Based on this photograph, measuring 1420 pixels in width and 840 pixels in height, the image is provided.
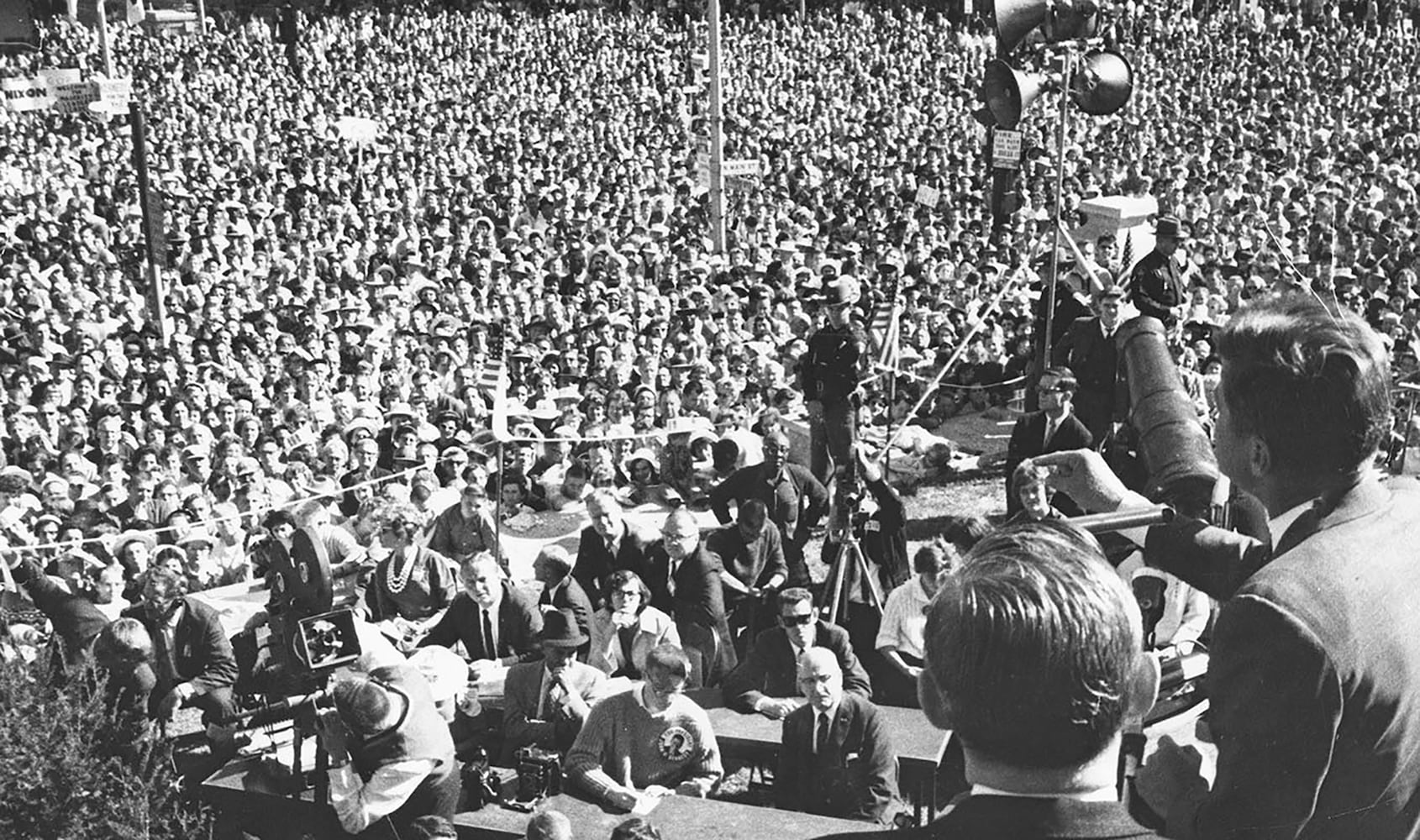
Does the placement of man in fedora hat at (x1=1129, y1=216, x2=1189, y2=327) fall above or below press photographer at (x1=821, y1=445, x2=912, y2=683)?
above

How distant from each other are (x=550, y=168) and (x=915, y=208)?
6170mm

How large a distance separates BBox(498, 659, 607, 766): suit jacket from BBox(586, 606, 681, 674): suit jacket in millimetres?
413

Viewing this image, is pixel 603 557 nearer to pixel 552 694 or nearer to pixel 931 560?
pixel 552 694

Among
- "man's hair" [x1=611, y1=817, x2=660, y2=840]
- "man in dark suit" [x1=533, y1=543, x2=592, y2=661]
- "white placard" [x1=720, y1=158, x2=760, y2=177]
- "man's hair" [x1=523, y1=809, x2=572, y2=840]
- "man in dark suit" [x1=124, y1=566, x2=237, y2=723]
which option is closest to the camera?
"man's hair" [x1=611, y1=817, x2=660, y2=840]

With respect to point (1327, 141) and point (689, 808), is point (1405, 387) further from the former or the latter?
point (1327, 141)

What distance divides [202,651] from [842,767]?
323 centimetres

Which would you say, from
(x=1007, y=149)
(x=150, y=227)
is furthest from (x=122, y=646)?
(x=150, y=227)

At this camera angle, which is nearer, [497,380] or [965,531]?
[965,531]

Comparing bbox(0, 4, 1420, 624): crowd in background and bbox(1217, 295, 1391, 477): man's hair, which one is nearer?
bbox(1217, 295, 1391, 477): man's hair

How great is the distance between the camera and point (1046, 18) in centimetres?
702

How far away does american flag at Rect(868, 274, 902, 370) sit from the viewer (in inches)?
449

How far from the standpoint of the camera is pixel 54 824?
4.84 m

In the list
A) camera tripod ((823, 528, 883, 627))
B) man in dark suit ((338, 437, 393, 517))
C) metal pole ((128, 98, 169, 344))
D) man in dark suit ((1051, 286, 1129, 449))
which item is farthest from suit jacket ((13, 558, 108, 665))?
metal pole ((128, 98, 169, 344))

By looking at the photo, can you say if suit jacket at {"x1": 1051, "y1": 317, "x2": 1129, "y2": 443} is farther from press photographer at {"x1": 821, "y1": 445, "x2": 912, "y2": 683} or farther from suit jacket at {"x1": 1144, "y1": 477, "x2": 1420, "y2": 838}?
suit jacket at {"x1": 1144, "y1": 477, "x2": 1420, "y2": 838}
